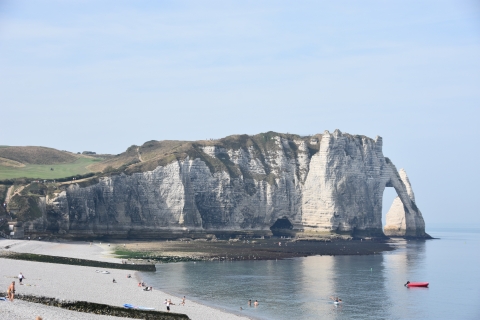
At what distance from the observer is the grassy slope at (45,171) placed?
9962 cm

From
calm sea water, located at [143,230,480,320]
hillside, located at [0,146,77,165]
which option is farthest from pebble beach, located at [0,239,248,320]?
hillside, located at [0,146,77,165]

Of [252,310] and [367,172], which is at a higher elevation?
[367,172]

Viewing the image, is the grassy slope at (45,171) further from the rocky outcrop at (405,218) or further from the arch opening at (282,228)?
the rocky outcrop at (405,218)

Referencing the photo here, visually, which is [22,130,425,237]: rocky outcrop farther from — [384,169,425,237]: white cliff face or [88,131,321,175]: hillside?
[384,169,425,237]: white cliff face

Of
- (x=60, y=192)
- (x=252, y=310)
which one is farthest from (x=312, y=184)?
(x=252, y=310)

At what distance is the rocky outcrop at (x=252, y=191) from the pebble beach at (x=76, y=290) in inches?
1611

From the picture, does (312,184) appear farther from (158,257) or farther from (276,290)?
(276,290)

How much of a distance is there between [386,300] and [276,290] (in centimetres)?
892

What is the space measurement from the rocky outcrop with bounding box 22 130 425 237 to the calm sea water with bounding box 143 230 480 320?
3304 cm

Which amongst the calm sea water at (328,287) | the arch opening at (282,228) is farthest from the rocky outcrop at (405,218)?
the calm sea water at (328,287)

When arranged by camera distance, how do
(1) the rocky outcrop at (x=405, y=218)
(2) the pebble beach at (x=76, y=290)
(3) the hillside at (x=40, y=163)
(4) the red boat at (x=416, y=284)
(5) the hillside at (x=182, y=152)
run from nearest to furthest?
1. (2) the pebble beach at (x=76, y=290)
2. (4) the red boat at (x=416, y=284)
3. (3) the hillside at (x=40, y=163)
4. (5) the hillside at (x=182, y=152)
5. (1) the rocky outcrop at (x=405, y=218)

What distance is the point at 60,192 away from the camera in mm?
89375

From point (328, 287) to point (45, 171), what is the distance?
225ft

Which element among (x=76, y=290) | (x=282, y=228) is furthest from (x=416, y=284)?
(x=282, y=228)
